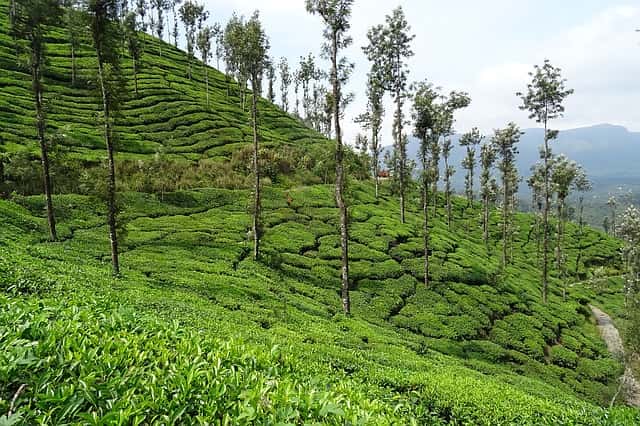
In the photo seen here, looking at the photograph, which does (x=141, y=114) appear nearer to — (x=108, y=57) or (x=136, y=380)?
(x=108, y=57)

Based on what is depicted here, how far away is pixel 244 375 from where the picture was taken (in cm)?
451

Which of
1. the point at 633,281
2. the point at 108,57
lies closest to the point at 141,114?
the point at 108,57

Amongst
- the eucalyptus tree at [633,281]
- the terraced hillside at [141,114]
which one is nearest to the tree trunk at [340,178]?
the terraced hillside at [141,114]

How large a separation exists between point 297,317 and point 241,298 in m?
3.45

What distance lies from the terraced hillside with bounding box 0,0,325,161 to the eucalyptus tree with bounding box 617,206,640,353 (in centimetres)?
4878

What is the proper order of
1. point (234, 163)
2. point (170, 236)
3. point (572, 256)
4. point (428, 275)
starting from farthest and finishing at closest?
point (572, 256) → point (234, 163) → point (428, 275) → point (170, 236)

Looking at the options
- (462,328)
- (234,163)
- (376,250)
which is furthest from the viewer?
(234,163)

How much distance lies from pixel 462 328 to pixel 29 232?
101ft

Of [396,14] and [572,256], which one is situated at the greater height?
[396,14]

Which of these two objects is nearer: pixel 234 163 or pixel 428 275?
pixel 428 275

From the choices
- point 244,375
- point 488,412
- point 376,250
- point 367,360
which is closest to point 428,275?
point 376,250

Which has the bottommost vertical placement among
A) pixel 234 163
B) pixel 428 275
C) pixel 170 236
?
pixel 428 275

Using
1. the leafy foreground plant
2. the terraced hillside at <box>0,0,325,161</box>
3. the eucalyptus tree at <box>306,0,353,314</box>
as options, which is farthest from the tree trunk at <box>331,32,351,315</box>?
the terraced hillside at <box>0,0,325,161</box>

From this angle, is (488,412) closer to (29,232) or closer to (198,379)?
Result: (198,379)
